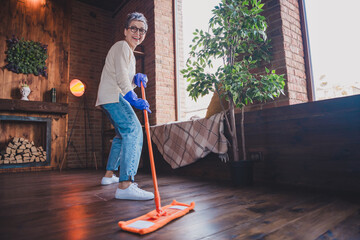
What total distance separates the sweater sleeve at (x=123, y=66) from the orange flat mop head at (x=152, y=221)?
32.7 inches

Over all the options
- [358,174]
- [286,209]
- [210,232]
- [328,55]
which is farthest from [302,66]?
[210,232]

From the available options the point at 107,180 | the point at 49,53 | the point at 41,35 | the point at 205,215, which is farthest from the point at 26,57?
the point at 205,215

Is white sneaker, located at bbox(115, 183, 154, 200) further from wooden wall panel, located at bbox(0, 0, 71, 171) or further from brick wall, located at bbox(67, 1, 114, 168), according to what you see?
brick wall, located at bbox(67, 1, 114, 168)

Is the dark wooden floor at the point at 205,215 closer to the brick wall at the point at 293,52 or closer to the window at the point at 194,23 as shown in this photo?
the brick wall at the point at 293,52

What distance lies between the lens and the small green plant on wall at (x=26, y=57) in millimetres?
3881

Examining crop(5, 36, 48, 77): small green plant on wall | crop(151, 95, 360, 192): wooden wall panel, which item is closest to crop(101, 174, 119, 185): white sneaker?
crop(151, 95, 360, 192): wooden wall panel

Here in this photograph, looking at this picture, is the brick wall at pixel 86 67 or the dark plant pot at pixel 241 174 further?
the brick wall at pixel 86 67

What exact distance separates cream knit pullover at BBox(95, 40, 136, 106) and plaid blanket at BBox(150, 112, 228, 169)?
961 millimetres

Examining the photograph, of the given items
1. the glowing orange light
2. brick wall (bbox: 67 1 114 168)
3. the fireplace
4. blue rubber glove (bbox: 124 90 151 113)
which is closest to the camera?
blue rubber glove (bbox: 124 90 151 113)

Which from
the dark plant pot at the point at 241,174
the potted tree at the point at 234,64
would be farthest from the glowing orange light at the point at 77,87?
the dark plant pot at the point at 241,174

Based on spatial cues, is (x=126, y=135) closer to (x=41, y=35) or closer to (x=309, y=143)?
(x=309, y=143)

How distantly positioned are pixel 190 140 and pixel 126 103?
105cm

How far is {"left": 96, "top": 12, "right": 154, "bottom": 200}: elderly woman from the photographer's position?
62.3 inches

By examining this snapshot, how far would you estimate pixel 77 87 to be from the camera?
14.0ft
